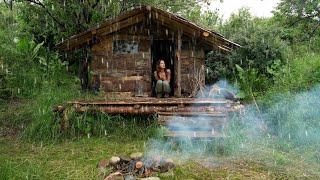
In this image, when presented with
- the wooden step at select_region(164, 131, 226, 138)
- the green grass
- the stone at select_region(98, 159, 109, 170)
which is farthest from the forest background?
the wooden step at select_region(164, 131, 226, 138)

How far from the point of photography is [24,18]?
16.8 metres

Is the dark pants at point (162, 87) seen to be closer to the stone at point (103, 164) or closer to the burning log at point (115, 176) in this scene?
the stone at point (103, 164)

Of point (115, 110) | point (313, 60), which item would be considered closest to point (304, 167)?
point (115, 110)

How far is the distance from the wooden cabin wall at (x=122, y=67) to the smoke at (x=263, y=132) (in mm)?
3265

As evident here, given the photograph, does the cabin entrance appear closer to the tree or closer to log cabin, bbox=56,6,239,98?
log cabin, bbox=56,6,239,98

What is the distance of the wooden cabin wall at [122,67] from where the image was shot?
492 inches

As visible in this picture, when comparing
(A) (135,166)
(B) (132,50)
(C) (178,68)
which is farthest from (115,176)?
(B) (132,50)

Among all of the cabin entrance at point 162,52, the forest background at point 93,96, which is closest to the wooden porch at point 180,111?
the forest background at point 93,96

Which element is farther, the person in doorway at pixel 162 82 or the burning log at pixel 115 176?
the person in doorway at pixel 162 82

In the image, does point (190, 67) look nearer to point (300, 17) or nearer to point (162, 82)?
point (162, 82)

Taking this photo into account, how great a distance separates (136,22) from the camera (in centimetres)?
1230

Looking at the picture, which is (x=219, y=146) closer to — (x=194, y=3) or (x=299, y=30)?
(x=194, y=3)

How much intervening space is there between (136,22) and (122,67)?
1487 millimetres

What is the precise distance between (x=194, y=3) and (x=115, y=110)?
11056mm
